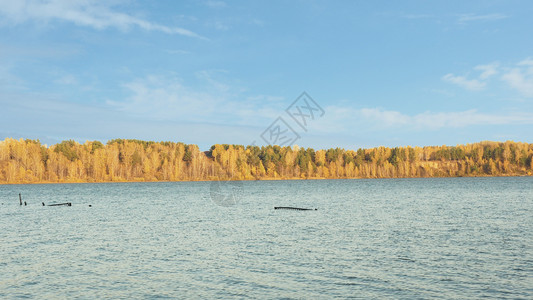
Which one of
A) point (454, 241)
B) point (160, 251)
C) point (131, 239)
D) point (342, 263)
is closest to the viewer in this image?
point (342, 263)

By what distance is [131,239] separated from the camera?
41.9 meters

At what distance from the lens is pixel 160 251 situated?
116 feet

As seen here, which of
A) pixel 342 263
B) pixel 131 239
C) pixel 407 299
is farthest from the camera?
pixel 131 239

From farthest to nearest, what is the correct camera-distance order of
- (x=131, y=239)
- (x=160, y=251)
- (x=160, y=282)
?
(x=131, y=239)
(x=160, y=251)
(x=160, y=282)

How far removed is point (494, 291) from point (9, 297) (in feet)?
83.9

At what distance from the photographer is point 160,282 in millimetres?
25734

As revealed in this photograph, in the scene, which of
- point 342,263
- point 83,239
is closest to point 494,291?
point 342,263

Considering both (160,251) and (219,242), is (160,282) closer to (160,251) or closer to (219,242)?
(160,251)

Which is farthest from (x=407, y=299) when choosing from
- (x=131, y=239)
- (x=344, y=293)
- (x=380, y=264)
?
(x=131, y=239)

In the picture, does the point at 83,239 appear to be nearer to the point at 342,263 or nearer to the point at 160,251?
the point at 160,251

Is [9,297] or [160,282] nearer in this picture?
[9,297]

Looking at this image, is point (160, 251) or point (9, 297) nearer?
point (9, 297)

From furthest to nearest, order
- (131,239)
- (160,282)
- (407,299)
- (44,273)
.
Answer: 1. (131,239)
2. (44,273)
3. (160,282)
4. (407,299)

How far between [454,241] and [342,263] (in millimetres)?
13900
